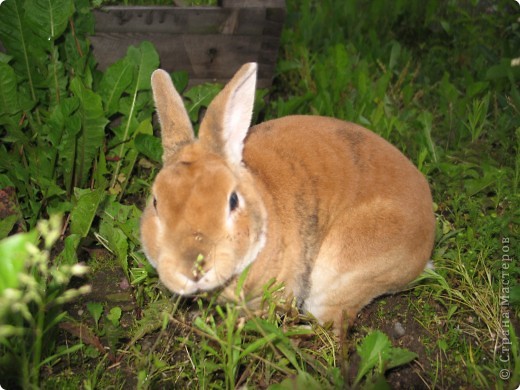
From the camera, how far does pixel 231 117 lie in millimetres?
3006

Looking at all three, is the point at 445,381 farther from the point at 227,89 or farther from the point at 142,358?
the point at 227,89

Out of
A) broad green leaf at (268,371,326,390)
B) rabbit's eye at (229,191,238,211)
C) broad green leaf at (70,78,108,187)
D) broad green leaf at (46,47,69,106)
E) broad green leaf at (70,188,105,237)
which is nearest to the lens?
broad green leaf at (268,371,326,390)

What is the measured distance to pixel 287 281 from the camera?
3258 millimetres

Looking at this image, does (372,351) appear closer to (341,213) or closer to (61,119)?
(341,213)

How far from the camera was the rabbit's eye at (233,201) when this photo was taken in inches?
107

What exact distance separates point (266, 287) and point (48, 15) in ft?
7.80

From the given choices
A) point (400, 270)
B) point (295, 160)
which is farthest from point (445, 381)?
point (295, 160)

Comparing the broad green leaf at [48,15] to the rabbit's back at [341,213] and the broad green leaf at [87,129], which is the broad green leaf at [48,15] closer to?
the broad green leaf at [87,129]

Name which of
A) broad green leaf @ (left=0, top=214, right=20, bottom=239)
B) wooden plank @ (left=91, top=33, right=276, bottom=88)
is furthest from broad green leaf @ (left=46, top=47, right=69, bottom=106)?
broad green leaf @ (left=0, top=214, right=20, bottom=239)

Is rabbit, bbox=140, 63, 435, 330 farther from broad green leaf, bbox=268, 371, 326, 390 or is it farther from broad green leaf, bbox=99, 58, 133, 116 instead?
broad green leaf, bbox=99, 58, 133, 116

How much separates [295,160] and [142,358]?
54.3 inches

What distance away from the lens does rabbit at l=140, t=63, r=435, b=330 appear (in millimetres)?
2885

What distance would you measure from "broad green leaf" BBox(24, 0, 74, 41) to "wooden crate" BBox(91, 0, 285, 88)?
44 centimetres

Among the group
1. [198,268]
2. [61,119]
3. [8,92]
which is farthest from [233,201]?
[8,92]
